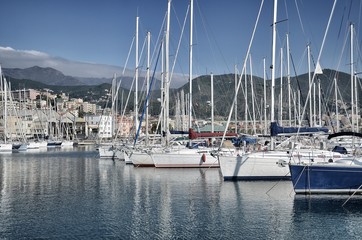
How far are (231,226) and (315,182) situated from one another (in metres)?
8.83

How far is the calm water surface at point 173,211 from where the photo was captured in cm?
2020

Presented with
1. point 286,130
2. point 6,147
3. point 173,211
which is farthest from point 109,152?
point 173,211

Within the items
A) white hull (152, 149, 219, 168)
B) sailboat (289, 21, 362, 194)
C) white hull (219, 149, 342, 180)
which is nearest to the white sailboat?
white hull (219, 149, 342, 180)

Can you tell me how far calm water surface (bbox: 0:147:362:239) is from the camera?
66.3 feet

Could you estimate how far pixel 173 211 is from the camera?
80.0 feet

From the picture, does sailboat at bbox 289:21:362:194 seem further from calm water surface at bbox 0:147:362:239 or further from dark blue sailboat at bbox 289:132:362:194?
calm water surface at bbox 0:147:362:239

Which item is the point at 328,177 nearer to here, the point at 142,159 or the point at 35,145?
the point at 142,159

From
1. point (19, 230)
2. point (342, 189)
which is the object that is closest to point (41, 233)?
point (19, 230)

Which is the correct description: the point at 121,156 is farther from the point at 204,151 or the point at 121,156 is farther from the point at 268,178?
the point at 268,178

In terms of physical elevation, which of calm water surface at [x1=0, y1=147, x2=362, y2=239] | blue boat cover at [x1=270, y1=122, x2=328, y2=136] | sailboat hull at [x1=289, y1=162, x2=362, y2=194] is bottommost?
calm water surface at [x1=0, y1=147, x2=362, y2=239]

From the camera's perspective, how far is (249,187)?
31812 mm

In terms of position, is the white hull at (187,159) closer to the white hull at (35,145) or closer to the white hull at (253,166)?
the white hull at (253,166)

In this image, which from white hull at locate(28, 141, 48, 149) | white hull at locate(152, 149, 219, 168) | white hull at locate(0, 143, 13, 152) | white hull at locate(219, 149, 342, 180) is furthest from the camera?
white hull at locate(28, 141, 48, 149)

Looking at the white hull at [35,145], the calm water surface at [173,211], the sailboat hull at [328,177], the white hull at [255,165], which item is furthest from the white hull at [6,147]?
the sailboat hull at [328,177]
